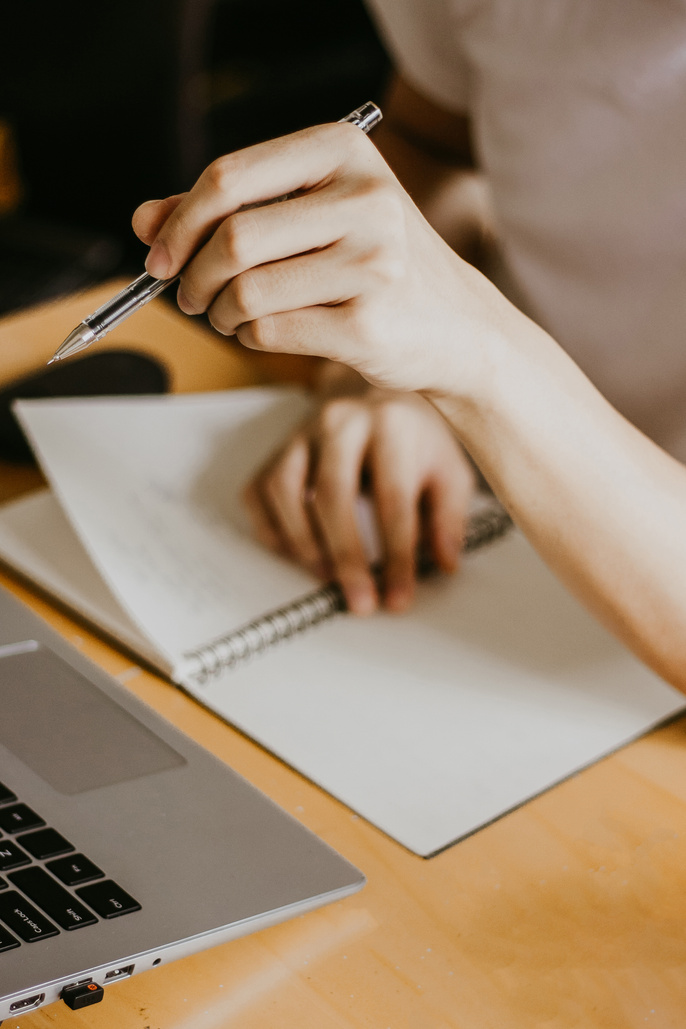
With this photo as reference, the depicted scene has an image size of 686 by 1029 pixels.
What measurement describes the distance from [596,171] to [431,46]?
19 centimetres

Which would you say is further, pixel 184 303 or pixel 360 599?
pixel 360 599

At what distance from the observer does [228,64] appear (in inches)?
88.3

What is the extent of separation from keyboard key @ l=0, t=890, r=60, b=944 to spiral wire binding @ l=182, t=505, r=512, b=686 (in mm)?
154

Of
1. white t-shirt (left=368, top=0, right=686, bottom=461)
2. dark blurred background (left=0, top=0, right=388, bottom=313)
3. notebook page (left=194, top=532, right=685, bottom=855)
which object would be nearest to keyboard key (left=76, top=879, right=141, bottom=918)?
notebook page (left=194, top=532, right=685, bottom=855)

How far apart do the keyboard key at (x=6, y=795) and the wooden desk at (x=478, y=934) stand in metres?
0.07

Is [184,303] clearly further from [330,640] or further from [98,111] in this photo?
[98,111]

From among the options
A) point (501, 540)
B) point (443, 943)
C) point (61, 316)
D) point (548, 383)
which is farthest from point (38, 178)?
point (443, 943)

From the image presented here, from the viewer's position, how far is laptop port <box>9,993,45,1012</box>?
274 mm

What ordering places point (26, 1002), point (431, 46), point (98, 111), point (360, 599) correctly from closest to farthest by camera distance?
point (26, 1002), point (360, 599), point (431, 46), point (98, 111)

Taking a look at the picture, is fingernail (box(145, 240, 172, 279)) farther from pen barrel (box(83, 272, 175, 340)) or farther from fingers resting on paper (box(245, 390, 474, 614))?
fingers resting on paper (box(245, 390, 474, 614))

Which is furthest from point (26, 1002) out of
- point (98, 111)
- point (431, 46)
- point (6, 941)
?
point (98, 111)

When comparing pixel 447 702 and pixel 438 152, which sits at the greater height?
pixel 438 152

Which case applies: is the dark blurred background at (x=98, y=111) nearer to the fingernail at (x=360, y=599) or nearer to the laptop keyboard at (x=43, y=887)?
the fingernail at (x=360, y=599)

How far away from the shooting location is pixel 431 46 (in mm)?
706
